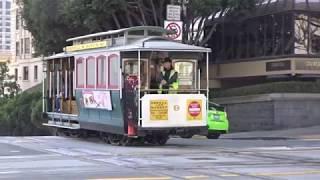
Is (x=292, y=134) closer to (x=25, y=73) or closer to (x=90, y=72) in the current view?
(x=90, y=72)

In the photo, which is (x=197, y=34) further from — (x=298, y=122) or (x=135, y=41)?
(x=135, y=41)

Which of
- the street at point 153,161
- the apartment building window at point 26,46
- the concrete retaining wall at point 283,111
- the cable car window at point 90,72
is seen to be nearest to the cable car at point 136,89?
the cable car window at point 90,72

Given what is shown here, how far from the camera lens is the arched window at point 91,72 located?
1962 cm

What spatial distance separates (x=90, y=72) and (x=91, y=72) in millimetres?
72

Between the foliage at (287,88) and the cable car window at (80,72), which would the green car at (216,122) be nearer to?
the cable car window at (80,72)

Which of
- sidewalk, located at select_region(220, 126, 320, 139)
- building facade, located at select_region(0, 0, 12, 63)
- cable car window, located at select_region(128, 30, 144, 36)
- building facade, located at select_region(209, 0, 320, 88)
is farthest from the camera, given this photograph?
building facade, located at select_region(0, 0, 12, 63)

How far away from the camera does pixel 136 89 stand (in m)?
17.9

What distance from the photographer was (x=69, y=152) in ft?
53.9

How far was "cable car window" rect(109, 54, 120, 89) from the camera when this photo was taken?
18.3 meters

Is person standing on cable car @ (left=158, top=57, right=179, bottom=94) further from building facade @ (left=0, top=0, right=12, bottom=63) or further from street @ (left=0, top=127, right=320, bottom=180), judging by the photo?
building facade @ (left=0, top=0, right=12, bottom=63)

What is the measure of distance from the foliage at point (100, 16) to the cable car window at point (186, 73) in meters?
11.2

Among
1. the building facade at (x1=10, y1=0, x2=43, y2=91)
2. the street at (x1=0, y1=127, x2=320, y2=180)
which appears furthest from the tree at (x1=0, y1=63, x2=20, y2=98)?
the street at (x1=0, y1=127, x2=320, y2=180)

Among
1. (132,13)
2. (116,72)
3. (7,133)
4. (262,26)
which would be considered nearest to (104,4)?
(132,13)

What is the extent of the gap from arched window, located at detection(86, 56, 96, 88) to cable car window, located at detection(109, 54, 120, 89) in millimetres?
1074
